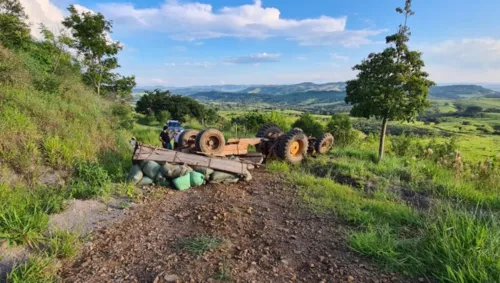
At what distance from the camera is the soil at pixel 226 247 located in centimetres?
288

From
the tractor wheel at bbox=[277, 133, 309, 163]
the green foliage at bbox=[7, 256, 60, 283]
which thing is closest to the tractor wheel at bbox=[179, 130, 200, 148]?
the tractor wheel at bbox=[277, 133, 309, 163]

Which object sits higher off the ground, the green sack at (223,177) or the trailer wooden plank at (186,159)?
the trailer wooden plank at (186,159)

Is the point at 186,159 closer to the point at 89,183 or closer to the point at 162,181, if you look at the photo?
the point at 162,181

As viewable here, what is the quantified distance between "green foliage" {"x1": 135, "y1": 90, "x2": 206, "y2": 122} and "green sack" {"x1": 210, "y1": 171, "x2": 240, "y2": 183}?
3692 cm

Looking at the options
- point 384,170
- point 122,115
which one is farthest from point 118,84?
point 384,170

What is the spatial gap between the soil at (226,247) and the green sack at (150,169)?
0.73 meters

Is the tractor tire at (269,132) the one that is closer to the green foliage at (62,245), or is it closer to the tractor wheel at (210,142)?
the tractor wheel at (210,142)

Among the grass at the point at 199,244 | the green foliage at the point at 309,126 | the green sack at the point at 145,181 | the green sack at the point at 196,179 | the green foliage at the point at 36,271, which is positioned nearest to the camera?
the green foliage at the point at 36,271

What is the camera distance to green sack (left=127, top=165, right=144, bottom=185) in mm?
5544

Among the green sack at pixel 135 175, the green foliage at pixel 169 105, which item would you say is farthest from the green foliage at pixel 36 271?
the green foliage at pixel 169 105

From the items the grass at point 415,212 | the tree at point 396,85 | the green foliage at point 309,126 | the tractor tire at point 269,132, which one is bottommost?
the green foliage at point 309,126

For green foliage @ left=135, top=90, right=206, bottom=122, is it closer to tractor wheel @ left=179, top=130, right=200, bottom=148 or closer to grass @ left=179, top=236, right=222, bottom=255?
tractor wheel @ left=179, top=130, right=200, bottom=148

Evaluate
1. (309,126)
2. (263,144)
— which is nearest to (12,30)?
(263,144)

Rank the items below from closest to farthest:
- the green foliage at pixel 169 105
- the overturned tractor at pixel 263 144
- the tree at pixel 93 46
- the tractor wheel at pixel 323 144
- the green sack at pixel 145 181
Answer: the green sack at pixel 145 181 < the overturned tractor at pixel 263 144 < the tractor wheel at pixel 323 144 < the tree at pixel 93 46 < the green foliage at pixel 169 105
